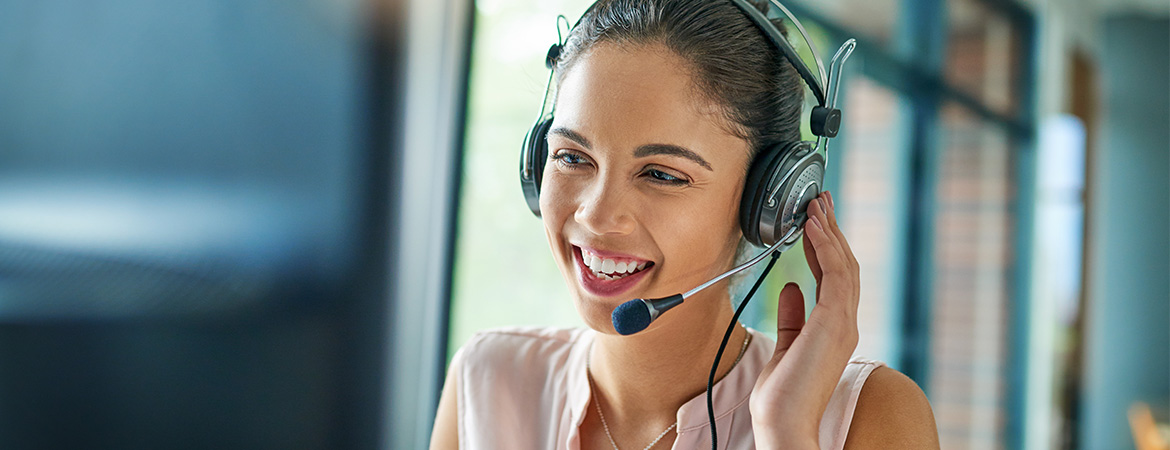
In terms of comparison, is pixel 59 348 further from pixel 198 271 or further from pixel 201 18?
pixel 201 18

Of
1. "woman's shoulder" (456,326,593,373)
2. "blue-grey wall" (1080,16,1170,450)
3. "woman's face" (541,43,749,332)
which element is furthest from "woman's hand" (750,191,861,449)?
"blue-grey wall" (1080,16,1170,450)

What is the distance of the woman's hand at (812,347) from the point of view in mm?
907

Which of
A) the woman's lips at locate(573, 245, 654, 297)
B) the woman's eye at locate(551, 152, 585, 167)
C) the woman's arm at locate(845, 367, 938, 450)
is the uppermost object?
the woman's eye at locate(551, 152, 585, 167)

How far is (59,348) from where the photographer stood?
0.94 metres

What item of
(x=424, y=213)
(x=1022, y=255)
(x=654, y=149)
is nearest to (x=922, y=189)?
(x=1022, y=255)

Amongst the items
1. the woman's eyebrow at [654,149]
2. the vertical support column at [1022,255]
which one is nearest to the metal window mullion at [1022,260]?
the vertical support column at [1022,255]

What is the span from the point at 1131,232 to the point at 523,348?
18.6 feet

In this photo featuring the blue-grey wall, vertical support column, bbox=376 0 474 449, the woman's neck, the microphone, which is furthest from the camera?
the blue-grey wall

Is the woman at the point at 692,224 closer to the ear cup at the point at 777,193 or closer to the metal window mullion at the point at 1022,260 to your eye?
the ear cup at the point at 777,193

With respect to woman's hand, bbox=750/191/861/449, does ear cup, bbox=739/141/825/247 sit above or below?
above

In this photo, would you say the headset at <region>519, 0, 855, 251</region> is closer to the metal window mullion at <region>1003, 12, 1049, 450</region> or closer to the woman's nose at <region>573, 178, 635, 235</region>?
the woman's nose at <region>573, 178, 635, 235</region>

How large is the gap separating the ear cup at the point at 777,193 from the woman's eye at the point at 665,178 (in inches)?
3.6

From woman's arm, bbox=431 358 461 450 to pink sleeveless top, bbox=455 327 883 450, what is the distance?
2cm

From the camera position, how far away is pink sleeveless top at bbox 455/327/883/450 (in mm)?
1044
